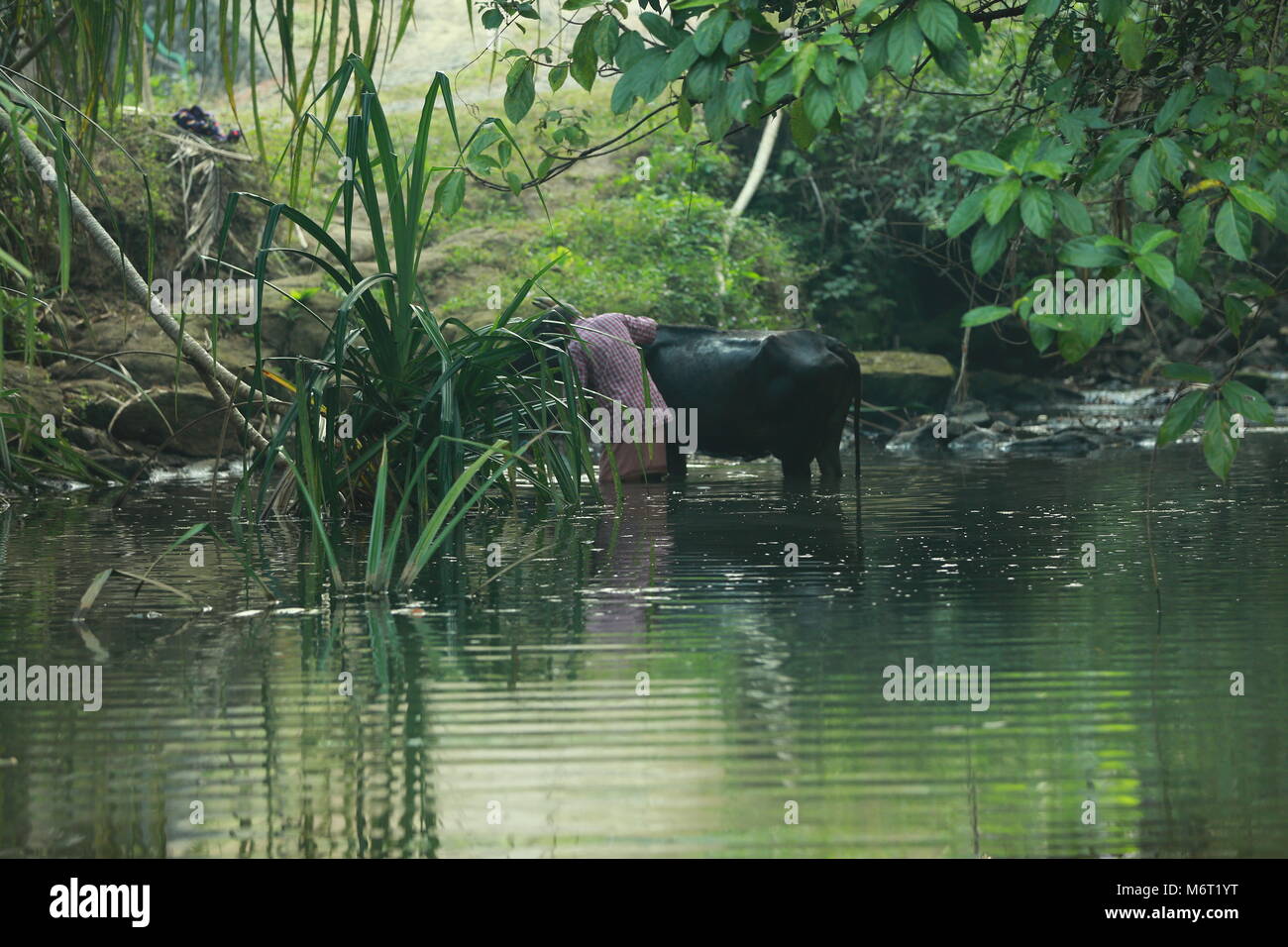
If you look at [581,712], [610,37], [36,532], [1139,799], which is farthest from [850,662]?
[36,532]

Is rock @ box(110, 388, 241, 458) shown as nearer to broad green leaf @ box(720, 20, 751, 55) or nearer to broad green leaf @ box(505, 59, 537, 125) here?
broad green leaf @ box(505, 59, 537, 125)

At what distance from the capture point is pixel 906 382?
44.8 ft

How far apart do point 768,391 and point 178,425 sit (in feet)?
13.1

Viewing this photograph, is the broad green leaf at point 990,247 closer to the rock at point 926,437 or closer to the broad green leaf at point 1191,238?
the broad green leaf at point 1191,238

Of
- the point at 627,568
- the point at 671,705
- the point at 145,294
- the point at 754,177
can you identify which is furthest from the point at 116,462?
the point at 754,177

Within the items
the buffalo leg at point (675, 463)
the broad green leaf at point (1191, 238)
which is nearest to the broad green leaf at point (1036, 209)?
the broad green leaf at point (1191, 238)

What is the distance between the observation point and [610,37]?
4379mm

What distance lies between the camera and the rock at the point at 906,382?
13.6m

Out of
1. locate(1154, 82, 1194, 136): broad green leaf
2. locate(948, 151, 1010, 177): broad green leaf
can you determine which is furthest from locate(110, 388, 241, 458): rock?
locate(948, 151, 1010, 177): broad green leaf

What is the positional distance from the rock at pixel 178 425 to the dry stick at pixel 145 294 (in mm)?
3636

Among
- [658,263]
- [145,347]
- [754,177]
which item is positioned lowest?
[145,347]

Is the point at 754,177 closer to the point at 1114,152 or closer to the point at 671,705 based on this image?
the point at 1114,152

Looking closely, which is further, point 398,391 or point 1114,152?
point 398,391
